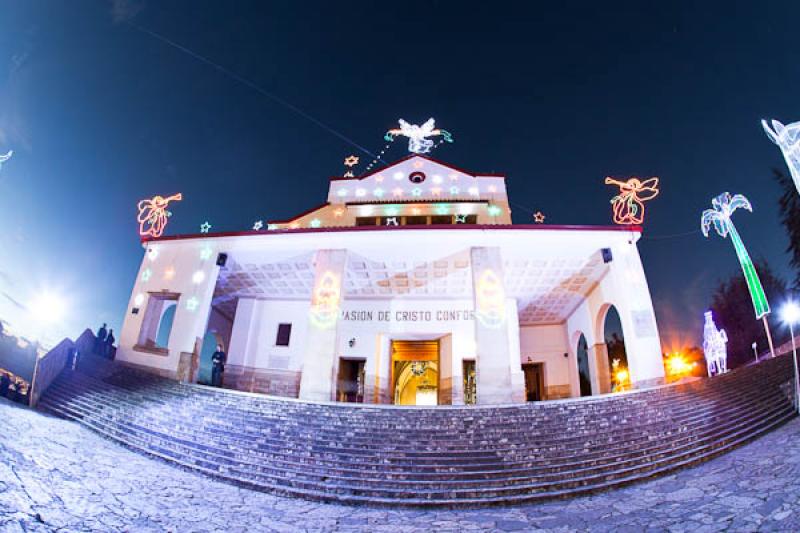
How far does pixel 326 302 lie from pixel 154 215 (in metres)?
9.79

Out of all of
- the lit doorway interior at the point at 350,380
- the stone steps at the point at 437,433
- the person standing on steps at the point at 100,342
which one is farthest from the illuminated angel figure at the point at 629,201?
the person standing on steps at the point at 100,342

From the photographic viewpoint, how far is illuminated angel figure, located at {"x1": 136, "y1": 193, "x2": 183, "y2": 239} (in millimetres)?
16672

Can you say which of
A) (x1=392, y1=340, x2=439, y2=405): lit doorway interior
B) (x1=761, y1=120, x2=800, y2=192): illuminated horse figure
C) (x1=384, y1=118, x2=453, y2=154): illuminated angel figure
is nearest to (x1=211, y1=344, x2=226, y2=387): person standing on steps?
(x1=392, y1=340, x2=439, y2=405): lit doorway interior

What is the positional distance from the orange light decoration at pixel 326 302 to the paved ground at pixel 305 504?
6645mm

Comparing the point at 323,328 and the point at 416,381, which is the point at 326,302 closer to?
the point at 323,328

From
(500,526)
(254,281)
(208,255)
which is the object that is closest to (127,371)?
(208,255)

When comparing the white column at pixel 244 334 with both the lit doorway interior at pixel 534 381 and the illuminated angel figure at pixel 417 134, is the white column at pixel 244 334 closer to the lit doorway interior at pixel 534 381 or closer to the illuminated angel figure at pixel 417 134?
the illuminated angel figure at pixel 417 134

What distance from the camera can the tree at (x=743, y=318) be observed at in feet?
77.2

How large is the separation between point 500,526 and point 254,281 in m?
15.8

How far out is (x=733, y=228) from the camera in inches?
523

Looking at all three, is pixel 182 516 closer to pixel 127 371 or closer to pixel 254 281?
pixel 127 371

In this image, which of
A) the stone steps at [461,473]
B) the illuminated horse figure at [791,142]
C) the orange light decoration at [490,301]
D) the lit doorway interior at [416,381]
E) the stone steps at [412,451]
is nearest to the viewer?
the stone steps at [461,473]

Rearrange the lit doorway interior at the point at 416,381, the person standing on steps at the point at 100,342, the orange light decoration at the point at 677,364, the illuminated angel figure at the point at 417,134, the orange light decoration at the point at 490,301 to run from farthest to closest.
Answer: the orange light decoration at the point at 677,364 < the lit doorway interior at the point at 416,381 < the illuminated angel figure at the point at 417,134 < the person standing on steps at the point at 100,342 < the orange light decoration at the point at 490,301

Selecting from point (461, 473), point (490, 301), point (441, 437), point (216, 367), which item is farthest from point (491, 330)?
point (216, 367)
